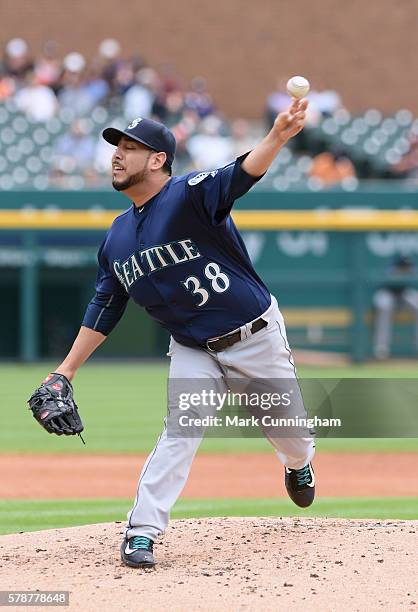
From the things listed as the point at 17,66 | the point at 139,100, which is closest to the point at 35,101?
the point at 17,66

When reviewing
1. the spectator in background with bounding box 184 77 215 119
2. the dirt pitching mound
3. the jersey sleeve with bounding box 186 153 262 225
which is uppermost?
the spectator in background with bounding box 184 77 215 119

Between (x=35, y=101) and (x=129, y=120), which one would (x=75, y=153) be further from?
(x=129, y=120)

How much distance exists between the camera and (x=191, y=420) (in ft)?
14.8

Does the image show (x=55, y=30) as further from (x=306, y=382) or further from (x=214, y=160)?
(x=306, y=382)

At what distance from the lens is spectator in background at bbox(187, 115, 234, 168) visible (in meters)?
15.8

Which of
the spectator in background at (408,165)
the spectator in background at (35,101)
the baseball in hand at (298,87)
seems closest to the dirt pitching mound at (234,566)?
the baseball in hand at (298,87)

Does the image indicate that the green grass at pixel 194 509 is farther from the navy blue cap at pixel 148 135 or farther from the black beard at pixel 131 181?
the navy blue cap at pixel 148 135

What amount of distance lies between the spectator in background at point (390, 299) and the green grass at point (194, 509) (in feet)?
27.0

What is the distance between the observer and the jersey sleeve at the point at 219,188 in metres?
4.20

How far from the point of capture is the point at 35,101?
16.2m

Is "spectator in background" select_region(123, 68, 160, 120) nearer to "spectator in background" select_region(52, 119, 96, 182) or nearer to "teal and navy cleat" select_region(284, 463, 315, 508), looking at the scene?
"spectator in background" select_region(52, 119, 96, 182)

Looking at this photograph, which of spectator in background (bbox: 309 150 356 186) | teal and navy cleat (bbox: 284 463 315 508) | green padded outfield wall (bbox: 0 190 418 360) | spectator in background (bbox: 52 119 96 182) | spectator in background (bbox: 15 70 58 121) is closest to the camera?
teal and navy cleat (bbox: 284 463 315 508)

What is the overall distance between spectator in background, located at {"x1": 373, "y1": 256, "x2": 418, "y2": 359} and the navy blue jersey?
10318 mm

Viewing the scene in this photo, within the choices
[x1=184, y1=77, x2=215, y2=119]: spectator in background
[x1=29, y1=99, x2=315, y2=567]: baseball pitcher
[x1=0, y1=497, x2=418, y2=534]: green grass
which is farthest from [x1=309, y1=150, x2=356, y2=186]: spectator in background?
[x1=29, y1=99, x2=315, y2=567]: baseball pitcher
